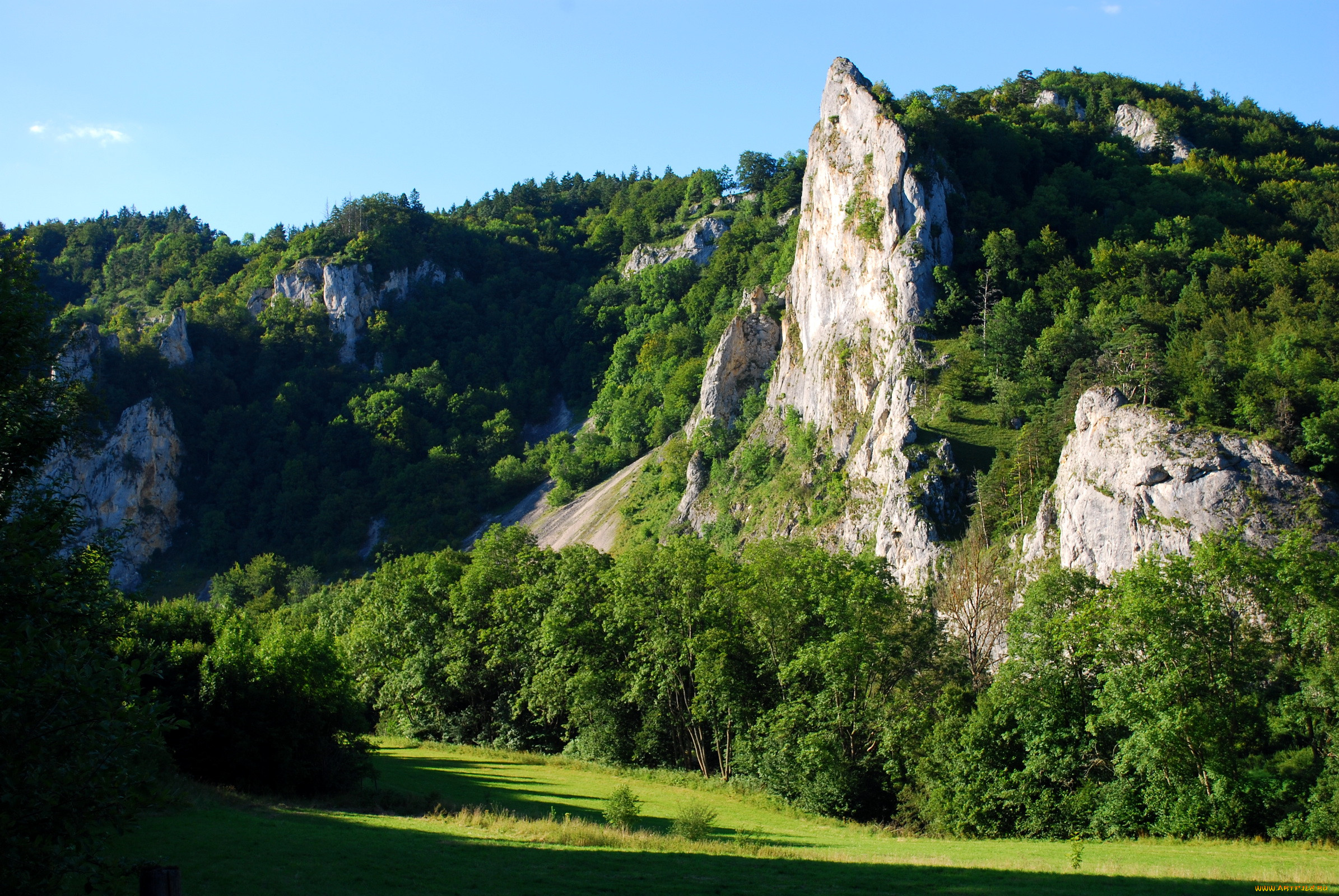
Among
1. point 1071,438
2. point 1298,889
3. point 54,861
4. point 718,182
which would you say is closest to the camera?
point 54,861

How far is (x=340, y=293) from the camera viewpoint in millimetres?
146375

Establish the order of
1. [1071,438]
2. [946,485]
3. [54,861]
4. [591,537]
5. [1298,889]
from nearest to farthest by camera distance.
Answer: [54,861] → [1298,889] → [1071,438] → [946,485] → [591,537]

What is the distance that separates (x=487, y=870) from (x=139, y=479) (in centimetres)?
11848

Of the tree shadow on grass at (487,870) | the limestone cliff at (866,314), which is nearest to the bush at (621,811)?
the tree shadow on grass at (487,870)

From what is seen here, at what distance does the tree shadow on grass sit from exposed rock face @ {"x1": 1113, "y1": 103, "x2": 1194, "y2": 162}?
357ft

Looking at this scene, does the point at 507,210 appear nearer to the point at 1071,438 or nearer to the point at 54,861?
the point at 1071,438

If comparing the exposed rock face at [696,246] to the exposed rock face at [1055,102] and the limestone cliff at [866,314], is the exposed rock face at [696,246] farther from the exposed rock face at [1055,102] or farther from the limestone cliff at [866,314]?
the limestone cliff at [866,314]

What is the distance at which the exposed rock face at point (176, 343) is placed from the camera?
425 feet

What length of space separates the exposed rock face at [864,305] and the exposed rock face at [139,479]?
8155cm

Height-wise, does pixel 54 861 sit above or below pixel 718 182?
below

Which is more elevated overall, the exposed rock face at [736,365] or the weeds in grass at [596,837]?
the exposed rock face at [736,365]

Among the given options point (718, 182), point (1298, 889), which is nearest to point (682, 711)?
point (1298, 889)

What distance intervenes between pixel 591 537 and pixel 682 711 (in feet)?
186

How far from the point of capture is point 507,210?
632 feet
